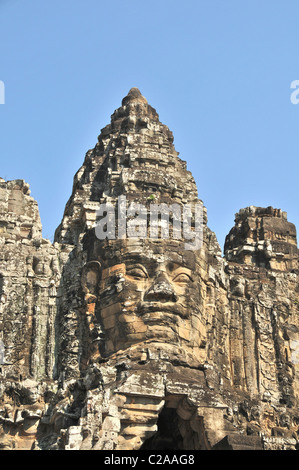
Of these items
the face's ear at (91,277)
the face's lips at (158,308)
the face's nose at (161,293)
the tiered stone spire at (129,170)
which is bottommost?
the face's lips at (158,308)

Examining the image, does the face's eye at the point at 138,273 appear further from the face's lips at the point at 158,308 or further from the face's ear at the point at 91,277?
the face's ear at the point at 91,277

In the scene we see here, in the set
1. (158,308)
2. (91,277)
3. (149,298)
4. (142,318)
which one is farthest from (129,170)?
(142,318)

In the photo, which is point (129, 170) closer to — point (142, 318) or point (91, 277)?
point (91, 277)

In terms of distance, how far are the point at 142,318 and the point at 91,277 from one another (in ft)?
9.55

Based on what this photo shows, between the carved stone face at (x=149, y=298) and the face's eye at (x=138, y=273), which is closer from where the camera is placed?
the carved stone face at (x=149, y=298)

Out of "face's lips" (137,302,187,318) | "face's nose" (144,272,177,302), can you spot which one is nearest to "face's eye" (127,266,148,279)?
"face's nose" (144,272,177,302)

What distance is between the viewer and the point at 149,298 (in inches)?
1364

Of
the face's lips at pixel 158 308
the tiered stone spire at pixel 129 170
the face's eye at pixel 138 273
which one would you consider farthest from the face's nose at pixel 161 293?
the tiered stone spire at pixel 129 170

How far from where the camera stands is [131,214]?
3638 cm

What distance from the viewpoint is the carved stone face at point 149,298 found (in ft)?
113

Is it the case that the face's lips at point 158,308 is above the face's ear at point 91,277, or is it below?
below

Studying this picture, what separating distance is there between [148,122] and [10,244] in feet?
25.2

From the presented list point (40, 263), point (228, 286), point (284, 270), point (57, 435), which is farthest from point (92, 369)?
point (284, 270)
